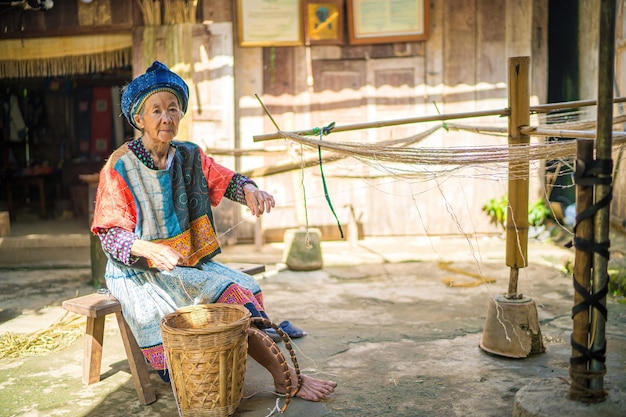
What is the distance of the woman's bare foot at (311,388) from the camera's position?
124 inches

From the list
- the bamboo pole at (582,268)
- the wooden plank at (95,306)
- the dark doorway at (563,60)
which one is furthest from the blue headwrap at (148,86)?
the dark doorway at (563,60)

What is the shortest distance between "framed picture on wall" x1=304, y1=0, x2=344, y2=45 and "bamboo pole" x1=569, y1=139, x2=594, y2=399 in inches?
199

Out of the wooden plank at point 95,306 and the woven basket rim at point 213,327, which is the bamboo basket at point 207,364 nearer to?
the woven basket rim at point 213,327

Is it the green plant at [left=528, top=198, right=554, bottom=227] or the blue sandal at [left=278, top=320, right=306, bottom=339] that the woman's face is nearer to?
the blue sandal at [left=278, top=320, right=306, bottom=339]

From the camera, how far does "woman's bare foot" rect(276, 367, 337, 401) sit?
10.3 ft

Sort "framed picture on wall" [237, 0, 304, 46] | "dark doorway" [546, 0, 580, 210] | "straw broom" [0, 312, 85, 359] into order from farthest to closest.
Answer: "dark doorway" [546, 0, 580, 210] < "framed picture on wall" [237, 0, 304, 46] < "straw broom" [0, 312, 85, 359]

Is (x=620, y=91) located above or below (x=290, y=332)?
above

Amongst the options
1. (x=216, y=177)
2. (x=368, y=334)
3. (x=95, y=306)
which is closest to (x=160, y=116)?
(x=216, y=177)

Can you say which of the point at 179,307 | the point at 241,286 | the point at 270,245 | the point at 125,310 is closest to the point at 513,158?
the point at 241,286

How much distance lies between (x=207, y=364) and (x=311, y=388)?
69cm

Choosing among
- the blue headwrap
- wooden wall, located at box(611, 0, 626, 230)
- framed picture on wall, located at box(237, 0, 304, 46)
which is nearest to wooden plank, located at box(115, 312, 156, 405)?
the blue headwrap

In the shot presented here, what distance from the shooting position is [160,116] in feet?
11.0

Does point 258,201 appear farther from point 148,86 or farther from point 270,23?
point 270,23

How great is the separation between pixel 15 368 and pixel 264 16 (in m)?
4.81
